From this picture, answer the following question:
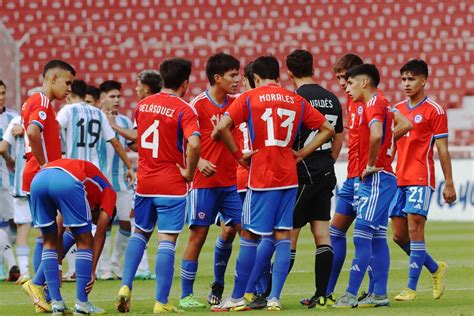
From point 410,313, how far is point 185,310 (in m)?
1.71

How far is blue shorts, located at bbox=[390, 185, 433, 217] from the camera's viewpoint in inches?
378

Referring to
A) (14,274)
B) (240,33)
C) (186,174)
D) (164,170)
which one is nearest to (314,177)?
(186,174)

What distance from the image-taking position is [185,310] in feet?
28.2

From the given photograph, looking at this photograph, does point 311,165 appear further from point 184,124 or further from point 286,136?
point 184,124

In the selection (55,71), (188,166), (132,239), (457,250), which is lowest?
(457,250)

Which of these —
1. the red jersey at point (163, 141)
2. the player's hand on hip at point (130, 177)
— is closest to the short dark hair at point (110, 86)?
the player's hand on hip at point (130, 177)


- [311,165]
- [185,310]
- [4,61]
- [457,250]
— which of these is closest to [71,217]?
[185,310]

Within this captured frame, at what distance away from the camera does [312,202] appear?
892cm

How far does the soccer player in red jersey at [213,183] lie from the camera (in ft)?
29.6

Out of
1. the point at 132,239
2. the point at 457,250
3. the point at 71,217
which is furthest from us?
the point at 457,250

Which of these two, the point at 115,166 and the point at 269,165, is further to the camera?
the point at 115,166

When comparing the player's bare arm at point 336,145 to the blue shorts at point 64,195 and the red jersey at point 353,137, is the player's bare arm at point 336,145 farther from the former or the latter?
the blue shorts at point 64,195

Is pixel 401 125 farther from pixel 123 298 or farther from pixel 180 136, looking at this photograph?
pixel 123 298

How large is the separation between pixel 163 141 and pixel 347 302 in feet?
6.23
